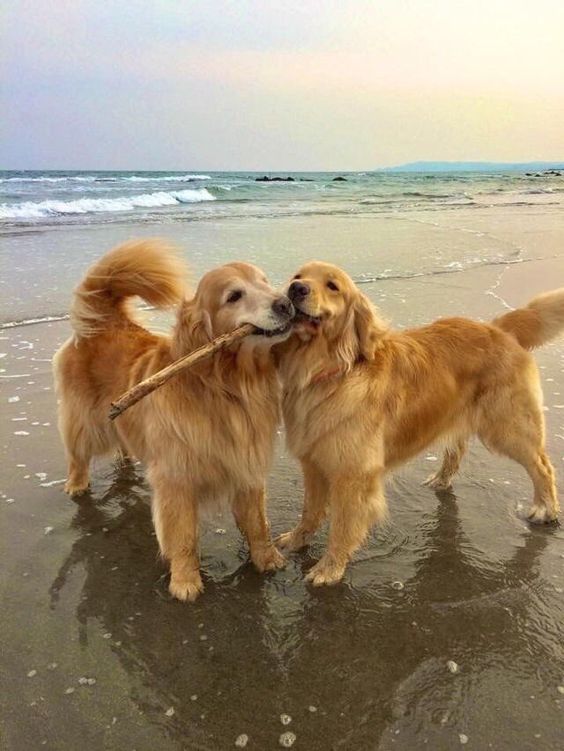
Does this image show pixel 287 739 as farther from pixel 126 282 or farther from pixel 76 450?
pixel 126 282

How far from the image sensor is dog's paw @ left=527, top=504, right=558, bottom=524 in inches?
140

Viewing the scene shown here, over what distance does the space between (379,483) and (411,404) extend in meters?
0.46

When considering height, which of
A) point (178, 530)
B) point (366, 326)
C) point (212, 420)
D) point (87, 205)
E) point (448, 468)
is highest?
point (366, 326)

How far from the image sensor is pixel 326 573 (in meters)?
3.06

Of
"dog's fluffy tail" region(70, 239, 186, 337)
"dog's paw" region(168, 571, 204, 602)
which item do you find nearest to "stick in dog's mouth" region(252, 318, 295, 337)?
"dog's fluffy tail" region(70, 239, 186, 337)

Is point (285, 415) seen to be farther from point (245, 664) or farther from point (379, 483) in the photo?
point (245, 664)

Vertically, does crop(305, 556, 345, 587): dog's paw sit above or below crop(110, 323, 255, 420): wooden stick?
below

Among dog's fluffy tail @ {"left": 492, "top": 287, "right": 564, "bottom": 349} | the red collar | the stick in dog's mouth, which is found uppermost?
the stick in dog's mouth

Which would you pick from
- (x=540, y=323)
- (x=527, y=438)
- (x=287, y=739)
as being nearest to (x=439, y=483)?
(x=527, y=438)

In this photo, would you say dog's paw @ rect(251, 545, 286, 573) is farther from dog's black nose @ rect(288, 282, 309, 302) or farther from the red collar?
dog's black nose @ rect(288, 282, 309, 302)

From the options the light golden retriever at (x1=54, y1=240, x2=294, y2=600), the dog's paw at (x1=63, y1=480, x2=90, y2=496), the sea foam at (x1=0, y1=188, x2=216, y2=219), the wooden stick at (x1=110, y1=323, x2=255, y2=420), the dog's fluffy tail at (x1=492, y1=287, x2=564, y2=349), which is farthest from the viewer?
the sea foam at (x1=0, y1=188, x2=216, y2=219)

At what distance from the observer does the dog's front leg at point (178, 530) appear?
2.97m

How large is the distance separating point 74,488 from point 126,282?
1.30 m

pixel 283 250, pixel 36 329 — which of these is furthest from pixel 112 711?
pixel 283 250
